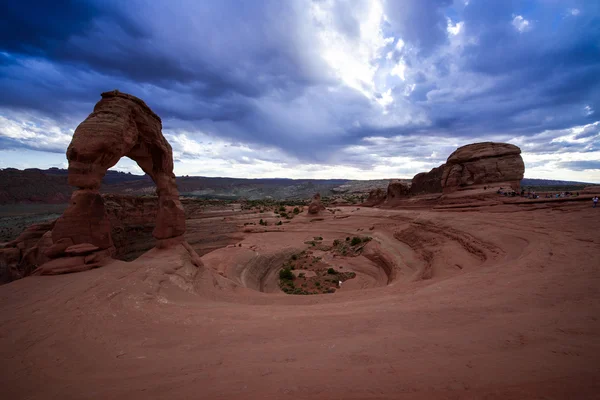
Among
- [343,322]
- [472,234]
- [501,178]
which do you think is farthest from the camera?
[501,178]

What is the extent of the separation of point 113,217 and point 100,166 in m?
13.1

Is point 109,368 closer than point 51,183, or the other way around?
point 109,368

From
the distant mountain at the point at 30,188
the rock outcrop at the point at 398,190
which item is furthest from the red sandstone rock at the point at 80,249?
the distant mountain at the point at 30,188

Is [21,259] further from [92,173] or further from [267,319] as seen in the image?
[267,319]

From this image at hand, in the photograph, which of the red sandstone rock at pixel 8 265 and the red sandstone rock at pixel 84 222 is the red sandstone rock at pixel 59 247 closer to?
the red sandstone rock at pixel 84 222

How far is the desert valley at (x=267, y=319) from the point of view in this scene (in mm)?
2984

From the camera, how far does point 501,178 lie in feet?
86.4

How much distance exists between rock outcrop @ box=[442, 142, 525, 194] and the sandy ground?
21.1 metres

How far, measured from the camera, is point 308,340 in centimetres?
415

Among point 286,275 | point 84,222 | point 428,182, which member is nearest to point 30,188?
point 84,222

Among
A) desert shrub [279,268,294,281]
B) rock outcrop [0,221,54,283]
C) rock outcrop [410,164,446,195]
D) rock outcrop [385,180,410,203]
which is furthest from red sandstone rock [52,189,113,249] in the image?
rock outcrop [385,180,410,203]

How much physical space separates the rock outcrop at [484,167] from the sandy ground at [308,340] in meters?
21.1

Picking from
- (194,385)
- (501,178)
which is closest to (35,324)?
(194,385)

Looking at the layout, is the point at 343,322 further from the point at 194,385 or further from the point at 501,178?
the point at 501,178
